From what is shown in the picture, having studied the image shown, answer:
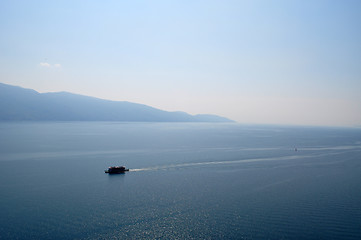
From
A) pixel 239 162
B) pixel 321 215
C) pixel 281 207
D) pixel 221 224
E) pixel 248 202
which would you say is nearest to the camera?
pixel 221 224

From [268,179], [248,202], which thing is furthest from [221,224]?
[268,179]

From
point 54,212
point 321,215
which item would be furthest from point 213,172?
point 54,212

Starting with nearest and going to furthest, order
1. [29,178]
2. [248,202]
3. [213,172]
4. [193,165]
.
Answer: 1. [248,202]
2. [29,178]
3. [213,172]
4. [193,165]

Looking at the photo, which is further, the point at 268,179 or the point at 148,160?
the point at 148,160

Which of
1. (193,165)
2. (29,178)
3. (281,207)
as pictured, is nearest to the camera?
(281,207)

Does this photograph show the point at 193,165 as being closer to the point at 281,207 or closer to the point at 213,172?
the point at 213,172

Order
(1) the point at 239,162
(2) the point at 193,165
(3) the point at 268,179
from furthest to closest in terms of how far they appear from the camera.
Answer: (1) the point at 239,162 → (2) the point at 193,165 → (3) the point at 268,179

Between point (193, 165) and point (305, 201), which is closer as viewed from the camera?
point (305, 201)

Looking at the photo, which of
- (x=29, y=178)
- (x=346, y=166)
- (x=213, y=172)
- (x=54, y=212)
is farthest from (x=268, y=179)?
(x=29, y=178)

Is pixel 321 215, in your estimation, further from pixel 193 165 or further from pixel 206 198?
pixel 193 165
